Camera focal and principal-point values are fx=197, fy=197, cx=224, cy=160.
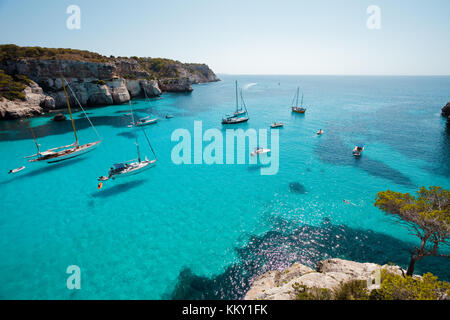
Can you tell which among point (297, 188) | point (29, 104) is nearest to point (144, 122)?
point (29, 104)

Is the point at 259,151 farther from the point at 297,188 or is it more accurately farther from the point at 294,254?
the point at 294,254

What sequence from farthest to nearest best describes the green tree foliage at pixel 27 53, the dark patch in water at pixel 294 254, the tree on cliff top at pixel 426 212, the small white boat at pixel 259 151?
the green tree foliage at pixel 27 53 → the small white boat at pixel 259 151 → the dark patch in water at pixel 294 254 → the tree on cliff top at pixel 426 212

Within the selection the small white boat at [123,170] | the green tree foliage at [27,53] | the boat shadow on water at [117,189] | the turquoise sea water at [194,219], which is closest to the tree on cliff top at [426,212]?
the turquoise sea water at [194,219]

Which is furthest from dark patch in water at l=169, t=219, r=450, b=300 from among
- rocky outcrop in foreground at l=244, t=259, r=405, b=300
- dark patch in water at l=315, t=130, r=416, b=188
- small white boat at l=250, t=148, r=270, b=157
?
small white boat at l=250, t=148, r=270, b=157

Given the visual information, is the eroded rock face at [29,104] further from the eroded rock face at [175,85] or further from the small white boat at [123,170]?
the eroded rock face at [175,85]

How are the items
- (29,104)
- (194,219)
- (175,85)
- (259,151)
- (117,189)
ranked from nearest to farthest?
(194,219)
(117,189)
(259,151)
(29,104)
(175,85)
